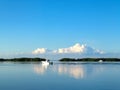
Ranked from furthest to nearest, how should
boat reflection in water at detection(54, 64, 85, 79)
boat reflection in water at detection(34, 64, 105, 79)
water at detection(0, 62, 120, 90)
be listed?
1. boat reflection in water at detection(34, 64, 105, 79)
2. boat reflection in water at detection(54, 64, 85, 79)
3. water at detection(0, 62, 120, 90)

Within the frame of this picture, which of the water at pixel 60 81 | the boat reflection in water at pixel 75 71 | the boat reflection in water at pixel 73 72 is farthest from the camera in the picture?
the boat reflection in water at pixel 75 71

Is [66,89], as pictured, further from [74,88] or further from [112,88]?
[112,88]

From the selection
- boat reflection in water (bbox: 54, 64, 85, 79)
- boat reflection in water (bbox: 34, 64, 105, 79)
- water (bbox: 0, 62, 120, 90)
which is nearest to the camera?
water (bbox: 0, 62, 120, 90)

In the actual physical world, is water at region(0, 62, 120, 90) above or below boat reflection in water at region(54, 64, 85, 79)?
below

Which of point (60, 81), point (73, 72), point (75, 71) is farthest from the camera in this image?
point (75, 71)

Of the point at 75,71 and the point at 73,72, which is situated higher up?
the point at 75,71

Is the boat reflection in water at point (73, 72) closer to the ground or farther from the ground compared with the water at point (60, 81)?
farther from the ground

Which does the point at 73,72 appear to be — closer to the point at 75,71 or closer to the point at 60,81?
the point at 75,71

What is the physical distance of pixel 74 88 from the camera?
1084 inches

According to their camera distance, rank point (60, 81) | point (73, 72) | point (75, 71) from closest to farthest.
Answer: point (60, 81)
point (73, 72)
point (75, 71)

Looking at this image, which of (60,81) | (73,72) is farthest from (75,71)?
(60,81)

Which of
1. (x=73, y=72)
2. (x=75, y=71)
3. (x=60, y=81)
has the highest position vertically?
(x=75, y=71)

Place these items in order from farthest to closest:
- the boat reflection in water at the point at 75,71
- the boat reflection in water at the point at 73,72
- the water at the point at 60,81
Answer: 1. the boat reflection in water at the point at 75,71
2. the boat reflection in water at the point at 73,72
3. the water at the point at 60,81

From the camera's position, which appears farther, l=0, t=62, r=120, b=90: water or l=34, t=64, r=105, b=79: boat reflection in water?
l=34, t=64, r=105, b=79: boat reflection in water
